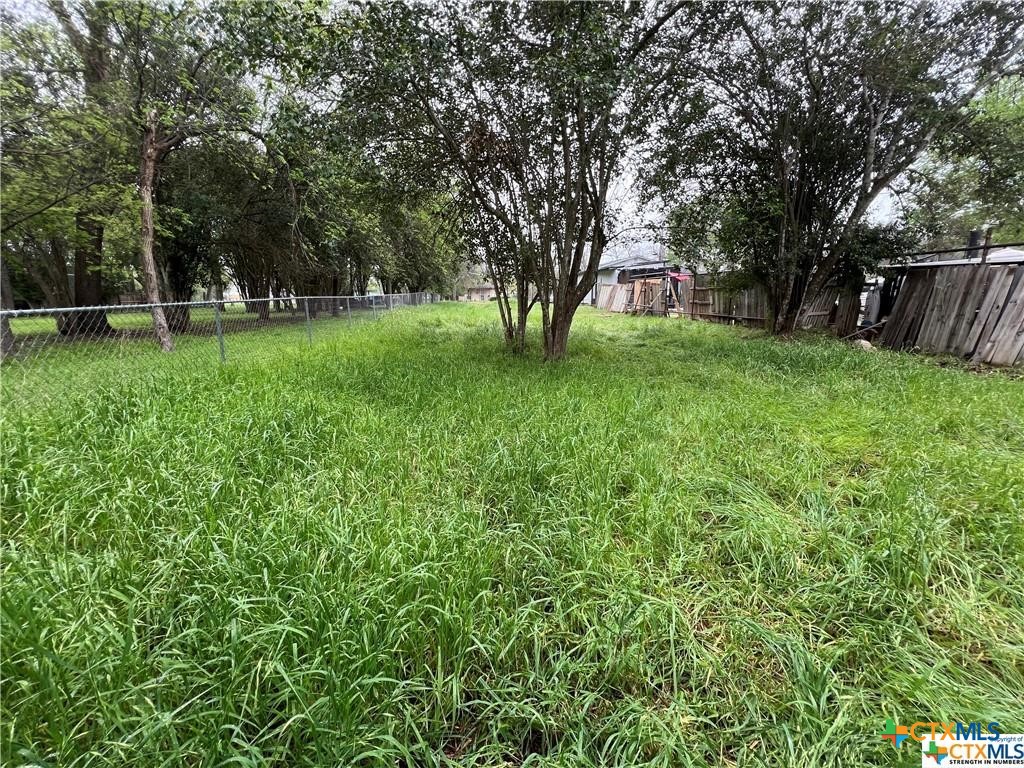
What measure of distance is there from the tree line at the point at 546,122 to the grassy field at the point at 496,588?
11.7 ft

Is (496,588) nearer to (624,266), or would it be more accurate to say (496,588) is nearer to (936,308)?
(936,308)

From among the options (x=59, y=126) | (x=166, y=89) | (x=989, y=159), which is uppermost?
(x=166, y=89)

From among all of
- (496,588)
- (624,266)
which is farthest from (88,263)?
(624,266)

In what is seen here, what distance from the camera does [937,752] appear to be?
1113mm

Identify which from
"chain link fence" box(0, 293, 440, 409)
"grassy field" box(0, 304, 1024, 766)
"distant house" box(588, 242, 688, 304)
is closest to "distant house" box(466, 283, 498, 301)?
"distant house" box(588, 242, 688, 304)

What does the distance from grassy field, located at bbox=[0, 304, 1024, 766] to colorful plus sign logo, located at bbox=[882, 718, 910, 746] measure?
0.09 feet

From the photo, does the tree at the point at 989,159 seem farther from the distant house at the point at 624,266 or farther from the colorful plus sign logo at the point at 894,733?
the distant house at the point at 624,266

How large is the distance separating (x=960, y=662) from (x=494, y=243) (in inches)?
263

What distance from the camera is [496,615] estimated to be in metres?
1.51

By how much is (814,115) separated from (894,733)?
9992 mm

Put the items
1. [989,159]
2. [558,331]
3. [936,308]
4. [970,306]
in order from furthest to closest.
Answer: [989,159] → [936,308] → [558,331] → [970,306]

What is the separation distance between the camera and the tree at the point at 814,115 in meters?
5.96

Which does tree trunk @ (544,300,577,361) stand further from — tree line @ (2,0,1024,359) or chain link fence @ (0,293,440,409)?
chain link fence @ (0,293,440,409)

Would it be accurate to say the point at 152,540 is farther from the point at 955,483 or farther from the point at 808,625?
the point at 955,483
